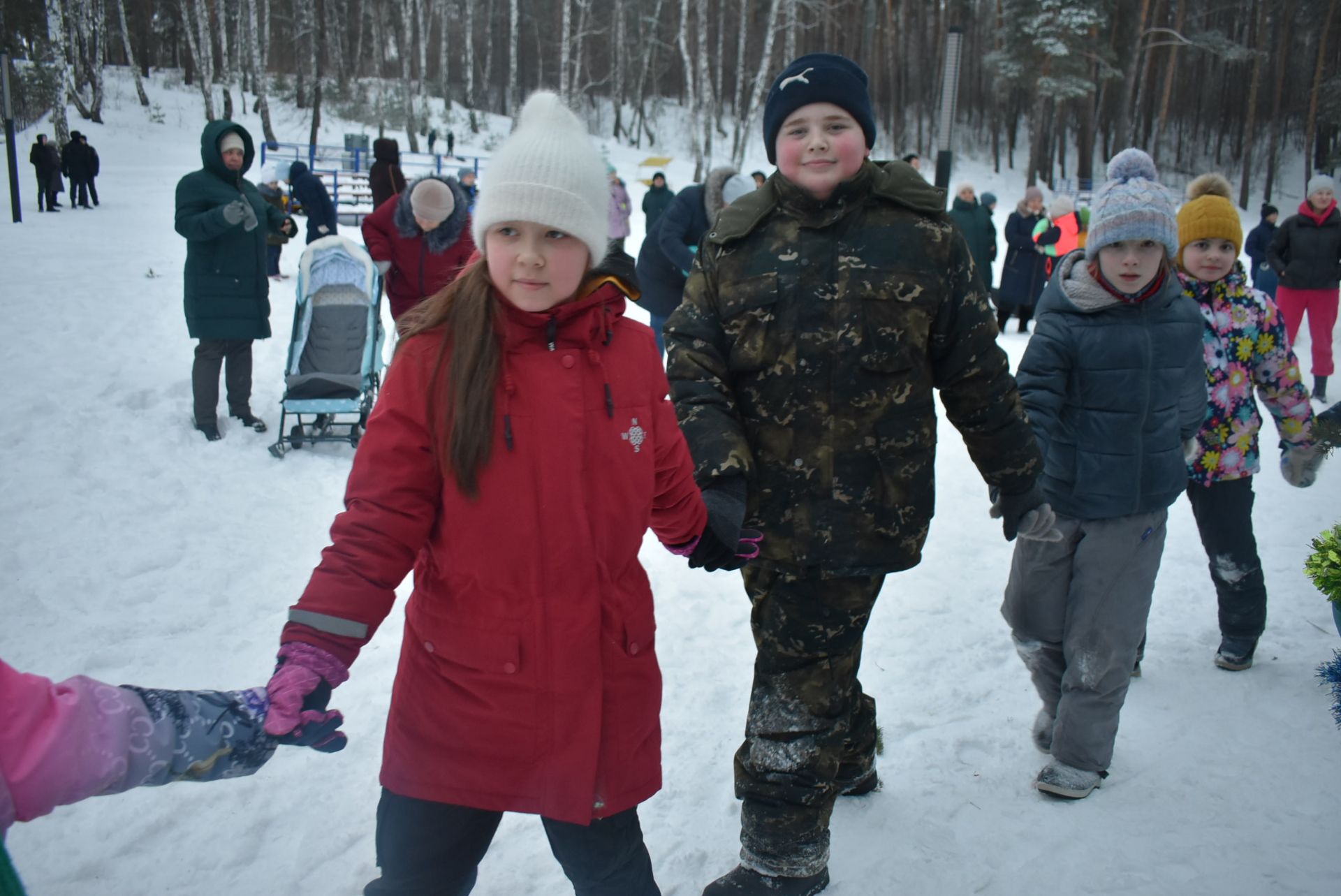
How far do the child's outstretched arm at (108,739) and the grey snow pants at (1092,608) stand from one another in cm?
239

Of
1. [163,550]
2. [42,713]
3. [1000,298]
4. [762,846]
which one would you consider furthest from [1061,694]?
[1000,298]

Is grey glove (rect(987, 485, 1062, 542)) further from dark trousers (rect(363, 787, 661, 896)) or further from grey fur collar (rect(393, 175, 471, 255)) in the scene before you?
grey fur collar (rect(393, 175, 471, 255))

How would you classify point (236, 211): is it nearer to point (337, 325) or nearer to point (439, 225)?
point (337, 325)

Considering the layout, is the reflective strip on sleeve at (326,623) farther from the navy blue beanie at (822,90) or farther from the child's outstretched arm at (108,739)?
the navy blue beanie at (822,90)

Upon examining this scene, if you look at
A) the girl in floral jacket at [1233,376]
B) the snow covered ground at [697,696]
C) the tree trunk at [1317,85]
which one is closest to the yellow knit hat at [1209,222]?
the girl in floral jacket at [1233,376]

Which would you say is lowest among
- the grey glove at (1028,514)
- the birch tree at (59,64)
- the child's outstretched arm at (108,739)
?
the grey glove at (1028,514)

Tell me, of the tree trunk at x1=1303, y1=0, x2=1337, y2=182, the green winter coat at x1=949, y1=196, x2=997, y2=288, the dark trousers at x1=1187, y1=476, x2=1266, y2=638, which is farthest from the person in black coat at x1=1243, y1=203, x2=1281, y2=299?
the tree trunk at x1=1303, y1=0, x2=1337, y2=182

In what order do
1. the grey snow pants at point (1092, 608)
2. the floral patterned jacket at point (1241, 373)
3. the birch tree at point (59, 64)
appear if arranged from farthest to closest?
1. the birch tree at point (59, 64)
2. the floral patterned jacket at point (1241, 373)
3. the grey snow pants at point (1092, 608)

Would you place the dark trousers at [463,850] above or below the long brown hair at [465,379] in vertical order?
below

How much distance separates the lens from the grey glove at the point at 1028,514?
2.47 m

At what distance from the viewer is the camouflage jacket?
223 cm

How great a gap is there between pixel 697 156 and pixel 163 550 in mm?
23607

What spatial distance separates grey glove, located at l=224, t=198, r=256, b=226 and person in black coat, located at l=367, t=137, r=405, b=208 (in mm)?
2613

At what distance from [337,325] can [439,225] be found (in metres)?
1.27
